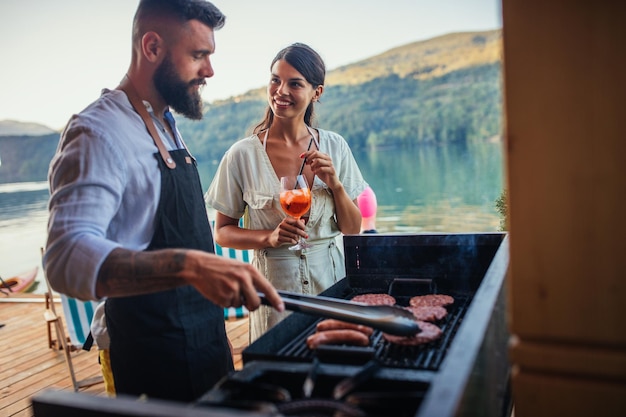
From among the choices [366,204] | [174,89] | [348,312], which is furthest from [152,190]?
[366,204]

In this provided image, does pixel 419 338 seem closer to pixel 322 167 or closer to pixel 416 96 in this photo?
pixel 322 167

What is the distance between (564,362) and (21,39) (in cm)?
2029

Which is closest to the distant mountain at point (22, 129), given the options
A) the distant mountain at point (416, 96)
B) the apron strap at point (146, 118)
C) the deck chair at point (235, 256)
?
the distant mountain at point (416, 96)

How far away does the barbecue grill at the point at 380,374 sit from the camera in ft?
3.42

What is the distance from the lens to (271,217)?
2.96 m

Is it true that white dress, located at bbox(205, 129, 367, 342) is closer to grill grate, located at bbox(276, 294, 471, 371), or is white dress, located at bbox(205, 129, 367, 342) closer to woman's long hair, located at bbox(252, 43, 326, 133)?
woman's long hair, located at bbox(252, 43, 326, 133)

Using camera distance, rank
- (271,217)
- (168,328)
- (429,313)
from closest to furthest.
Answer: (168,328), (429,313), (271,217)

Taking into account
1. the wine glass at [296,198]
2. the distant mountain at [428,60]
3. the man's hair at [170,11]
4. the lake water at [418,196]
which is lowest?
the lake water at [418,196]

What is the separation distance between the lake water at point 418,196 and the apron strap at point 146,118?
16.2 metres

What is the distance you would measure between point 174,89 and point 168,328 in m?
0.94

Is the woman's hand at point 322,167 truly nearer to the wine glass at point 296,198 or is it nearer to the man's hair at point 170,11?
the wine glass at point 296,198

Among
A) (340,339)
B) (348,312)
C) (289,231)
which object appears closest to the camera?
(348,312)

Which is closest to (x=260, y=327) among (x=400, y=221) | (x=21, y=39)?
(x=400, y=221)

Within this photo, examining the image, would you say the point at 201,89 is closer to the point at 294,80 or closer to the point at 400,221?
the point at 294,80
